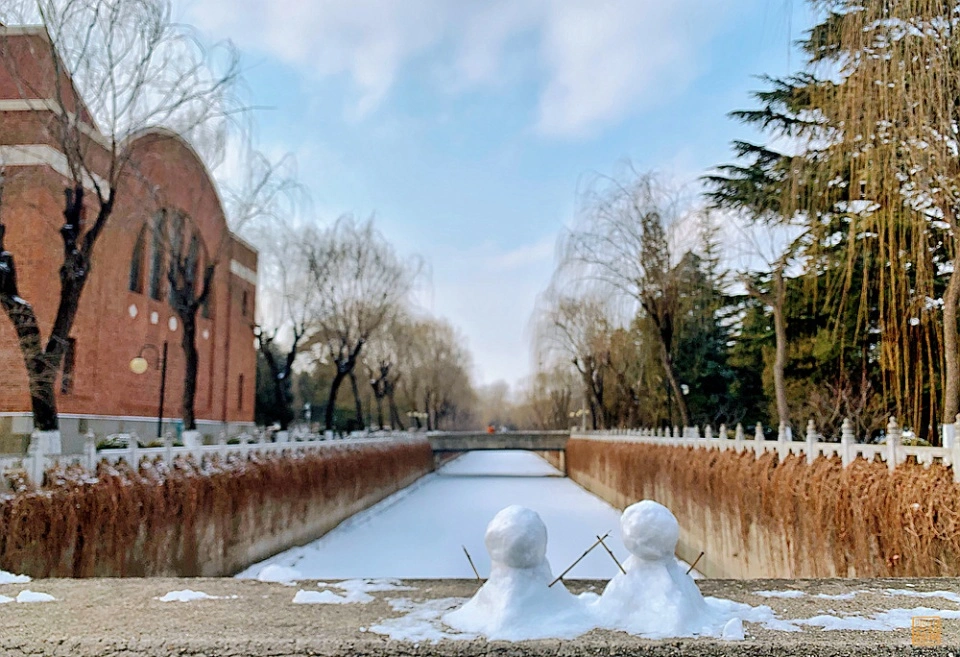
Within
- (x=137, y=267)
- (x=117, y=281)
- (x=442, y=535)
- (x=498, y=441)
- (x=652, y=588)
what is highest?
(x=137, y=267)

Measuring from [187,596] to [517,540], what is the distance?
216 cm

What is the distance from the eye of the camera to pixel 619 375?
3089 cm

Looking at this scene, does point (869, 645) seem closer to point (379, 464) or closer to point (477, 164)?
point (477, 164)

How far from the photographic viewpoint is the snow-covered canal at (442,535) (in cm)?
1302

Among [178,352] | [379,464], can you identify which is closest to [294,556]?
[379,464]

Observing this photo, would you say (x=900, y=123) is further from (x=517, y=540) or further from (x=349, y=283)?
(x=349, y=283)

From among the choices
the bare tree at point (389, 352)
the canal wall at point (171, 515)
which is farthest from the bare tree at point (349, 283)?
the canal wall at point (171, 515)

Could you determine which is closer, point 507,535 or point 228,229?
point 507,535

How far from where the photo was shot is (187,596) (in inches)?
184

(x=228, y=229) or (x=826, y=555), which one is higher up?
(x=228, y=229)

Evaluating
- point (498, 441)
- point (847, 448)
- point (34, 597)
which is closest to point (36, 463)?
point (34, 597)

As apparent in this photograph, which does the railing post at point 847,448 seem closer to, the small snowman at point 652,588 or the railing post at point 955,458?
the railing post at point 955,458

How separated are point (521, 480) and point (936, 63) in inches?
1237

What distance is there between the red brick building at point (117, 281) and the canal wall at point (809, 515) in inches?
360
